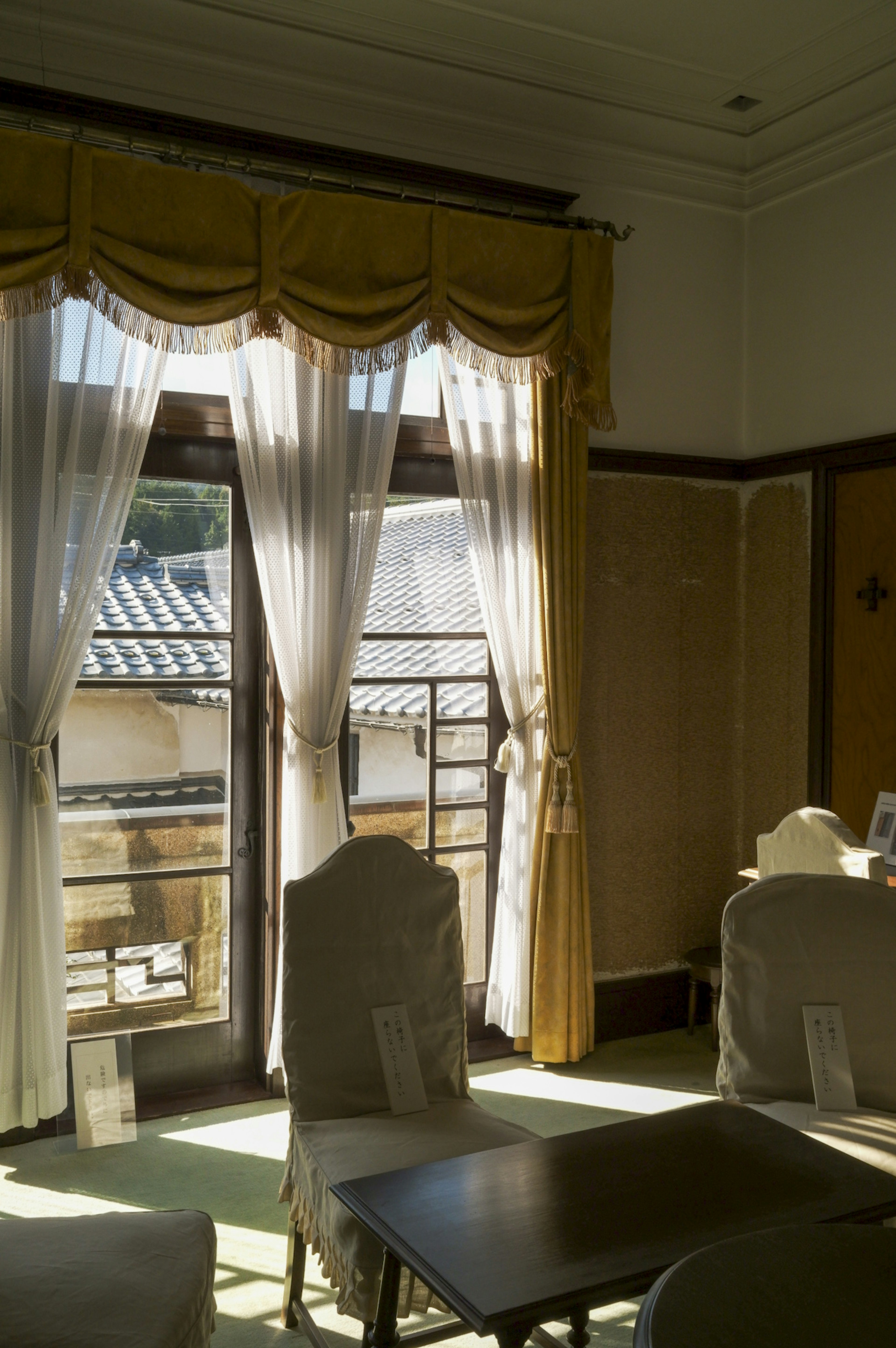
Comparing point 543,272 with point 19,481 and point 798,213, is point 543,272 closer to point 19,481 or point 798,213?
point 798,213

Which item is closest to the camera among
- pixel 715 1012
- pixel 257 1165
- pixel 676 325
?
pixel 257 1165

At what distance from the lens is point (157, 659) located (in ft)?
11.9

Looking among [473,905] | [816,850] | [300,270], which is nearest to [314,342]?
[300,270]

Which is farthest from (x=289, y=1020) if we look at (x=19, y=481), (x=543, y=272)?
(x=543, y=272)

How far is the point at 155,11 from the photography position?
3.25 meters

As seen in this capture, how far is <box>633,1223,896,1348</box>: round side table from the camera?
1.34 m

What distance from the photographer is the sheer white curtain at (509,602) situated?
392cm

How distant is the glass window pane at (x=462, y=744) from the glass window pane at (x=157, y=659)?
2.71 feet

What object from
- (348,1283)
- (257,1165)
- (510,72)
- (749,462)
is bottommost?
(257,1165)

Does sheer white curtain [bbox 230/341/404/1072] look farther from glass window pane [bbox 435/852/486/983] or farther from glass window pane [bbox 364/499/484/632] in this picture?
glass window pane [bbox 435/852/486/983]

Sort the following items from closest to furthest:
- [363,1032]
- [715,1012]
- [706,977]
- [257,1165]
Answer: [363,1032] < [257,1165] < [706,977] < [715,1012]

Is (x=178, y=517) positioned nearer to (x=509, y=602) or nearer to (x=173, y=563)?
(x=173, y=563)

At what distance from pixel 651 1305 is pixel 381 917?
1.26 metres

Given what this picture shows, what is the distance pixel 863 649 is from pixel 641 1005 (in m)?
1.63
